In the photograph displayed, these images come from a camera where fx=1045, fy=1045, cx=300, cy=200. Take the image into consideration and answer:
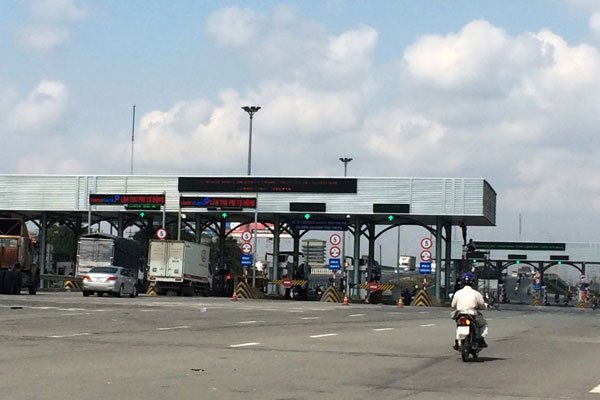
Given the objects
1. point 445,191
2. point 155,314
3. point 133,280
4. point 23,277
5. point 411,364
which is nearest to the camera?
point 411,364

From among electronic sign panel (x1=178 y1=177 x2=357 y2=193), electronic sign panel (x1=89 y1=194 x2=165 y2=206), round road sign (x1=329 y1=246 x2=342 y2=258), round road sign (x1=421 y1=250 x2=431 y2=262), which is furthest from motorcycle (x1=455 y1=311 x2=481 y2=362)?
electronic sign panel (x1=89 y1=194 x2=165 y2=206)

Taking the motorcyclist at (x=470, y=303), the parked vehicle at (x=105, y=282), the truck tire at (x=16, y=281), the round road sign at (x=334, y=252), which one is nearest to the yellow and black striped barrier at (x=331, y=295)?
the round road sign at (x=334, y=252)

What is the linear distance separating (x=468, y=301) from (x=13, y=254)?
97.2 ft

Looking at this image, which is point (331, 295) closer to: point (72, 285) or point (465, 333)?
point (72, 285)

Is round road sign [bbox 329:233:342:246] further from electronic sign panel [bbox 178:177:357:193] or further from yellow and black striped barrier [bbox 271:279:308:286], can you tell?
electronic sign panel [bbox 178:177:357:193]

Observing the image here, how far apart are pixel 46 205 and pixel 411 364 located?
185 ft

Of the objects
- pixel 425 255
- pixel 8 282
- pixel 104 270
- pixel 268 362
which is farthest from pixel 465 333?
pixel 425 255

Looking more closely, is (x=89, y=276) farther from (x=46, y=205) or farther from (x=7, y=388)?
(x=7, y=388)

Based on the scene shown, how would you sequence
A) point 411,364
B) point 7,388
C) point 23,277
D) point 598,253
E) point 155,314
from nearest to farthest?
1. point 7,388
2. point 411,364
3. point 155,314
4. point 23,277
5. point 598,253

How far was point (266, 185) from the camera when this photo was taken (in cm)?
6769

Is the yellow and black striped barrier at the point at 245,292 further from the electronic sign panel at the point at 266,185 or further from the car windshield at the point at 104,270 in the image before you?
the car windshield at the point at 104,270

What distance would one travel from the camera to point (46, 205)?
70062 mm

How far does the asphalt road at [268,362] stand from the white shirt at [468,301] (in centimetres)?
94

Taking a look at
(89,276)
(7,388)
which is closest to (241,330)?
(7,388)
